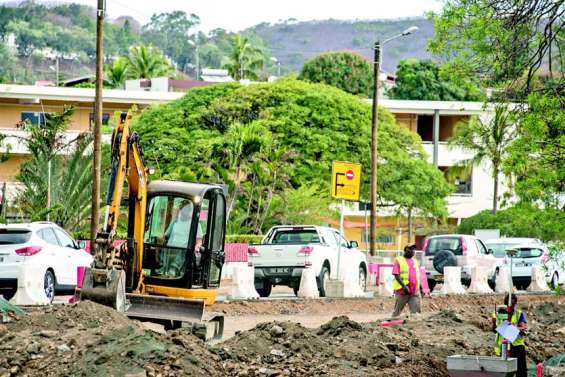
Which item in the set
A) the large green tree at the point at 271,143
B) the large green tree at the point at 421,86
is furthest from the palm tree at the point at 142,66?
the large green tree at the point at 271,143

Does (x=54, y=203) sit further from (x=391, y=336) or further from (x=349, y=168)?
(x=391, y=336)

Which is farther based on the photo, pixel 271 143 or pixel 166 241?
pixel 271 143

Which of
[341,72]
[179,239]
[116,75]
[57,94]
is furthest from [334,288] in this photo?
[341,72]

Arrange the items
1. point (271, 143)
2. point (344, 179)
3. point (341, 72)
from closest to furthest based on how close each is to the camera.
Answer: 1. point (344, 179)
2. point (271, 143)
3. point (341, 72)

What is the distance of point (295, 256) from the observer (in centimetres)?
3459

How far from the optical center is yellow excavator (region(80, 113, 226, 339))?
22.2 metres

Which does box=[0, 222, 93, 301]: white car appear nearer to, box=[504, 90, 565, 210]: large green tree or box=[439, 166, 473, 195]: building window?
box=[504, 90, 565, 210]: large green tree

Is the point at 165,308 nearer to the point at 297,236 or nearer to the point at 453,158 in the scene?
the point at 297,236

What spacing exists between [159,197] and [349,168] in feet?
52.6

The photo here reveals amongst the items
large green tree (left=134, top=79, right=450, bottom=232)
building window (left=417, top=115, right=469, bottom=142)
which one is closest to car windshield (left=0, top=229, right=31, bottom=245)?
large green tree (left=134, top=79, right=450, bottom=232)

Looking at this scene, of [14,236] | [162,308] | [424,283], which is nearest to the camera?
[162,308]

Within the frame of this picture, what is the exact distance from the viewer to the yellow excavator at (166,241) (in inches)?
875

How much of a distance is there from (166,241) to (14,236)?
6567 mm

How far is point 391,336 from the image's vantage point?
73.7ft
